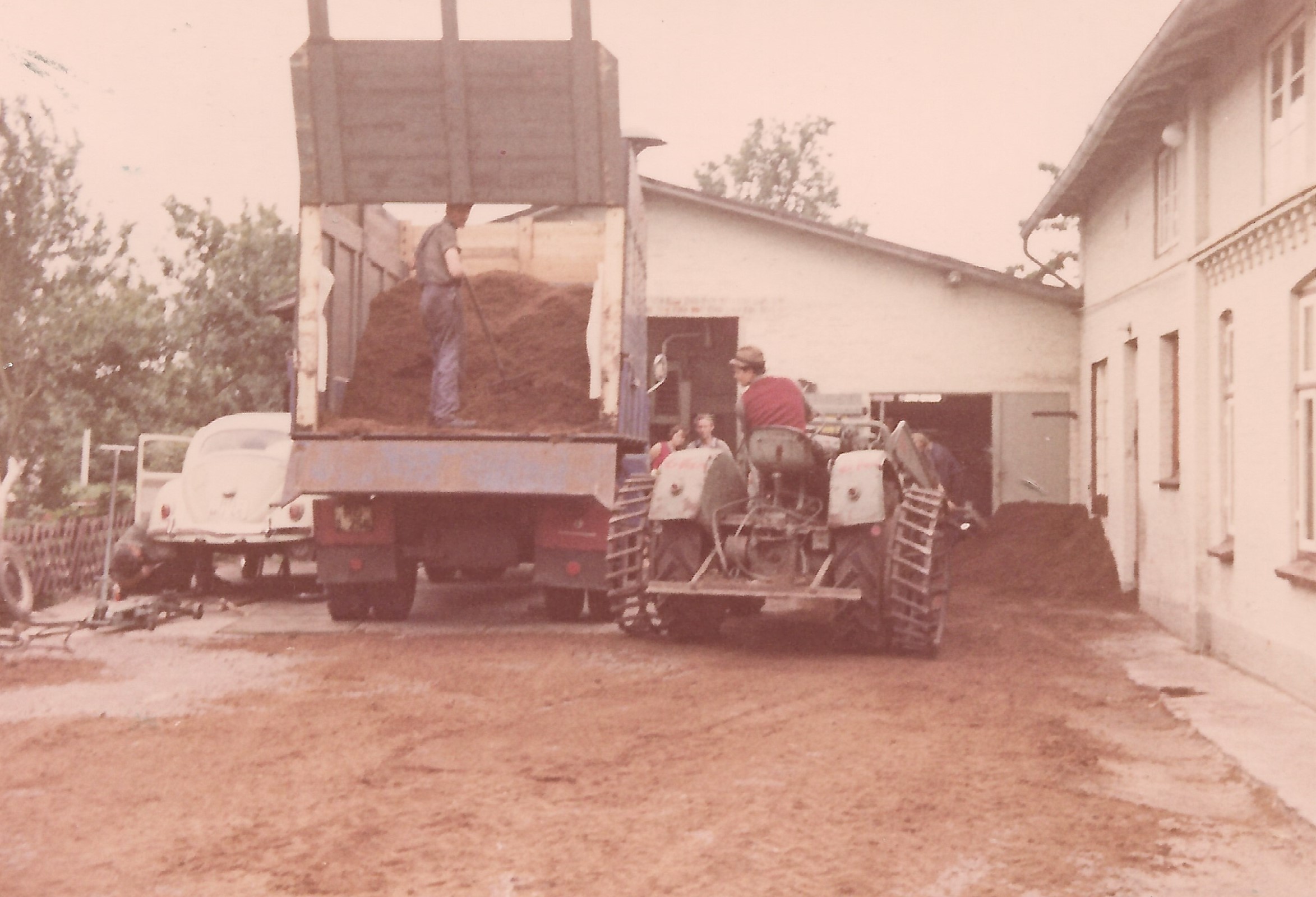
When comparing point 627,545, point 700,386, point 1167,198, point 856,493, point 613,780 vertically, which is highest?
point 1167,198

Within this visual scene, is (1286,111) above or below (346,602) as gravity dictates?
above

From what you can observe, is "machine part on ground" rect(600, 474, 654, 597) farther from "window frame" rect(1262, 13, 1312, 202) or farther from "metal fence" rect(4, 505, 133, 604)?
"metal fence" rect(4, 505, 133, 604)

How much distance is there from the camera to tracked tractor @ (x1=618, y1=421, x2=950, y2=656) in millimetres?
9586

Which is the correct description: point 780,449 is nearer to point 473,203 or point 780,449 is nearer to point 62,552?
point 473,203

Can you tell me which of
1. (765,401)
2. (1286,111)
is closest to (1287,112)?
(1286,111)

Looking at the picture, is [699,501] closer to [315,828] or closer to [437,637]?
[437,637]

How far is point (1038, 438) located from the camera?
60.4ft

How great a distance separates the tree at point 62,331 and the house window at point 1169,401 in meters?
14.3

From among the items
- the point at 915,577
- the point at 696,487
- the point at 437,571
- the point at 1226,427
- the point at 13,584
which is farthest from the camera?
the point at 437,571

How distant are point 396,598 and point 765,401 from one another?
12.0 ft

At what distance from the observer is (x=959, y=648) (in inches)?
419

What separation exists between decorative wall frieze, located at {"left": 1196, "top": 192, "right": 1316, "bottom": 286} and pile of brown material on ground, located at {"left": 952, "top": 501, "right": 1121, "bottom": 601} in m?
4.64

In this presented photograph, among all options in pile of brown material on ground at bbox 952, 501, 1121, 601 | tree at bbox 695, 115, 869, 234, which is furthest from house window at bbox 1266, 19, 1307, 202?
tree at bbox 695, 115, 869, 234

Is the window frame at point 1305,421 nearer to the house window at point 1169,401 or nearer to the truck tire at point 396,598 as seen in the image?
the house window at point 1169,401
